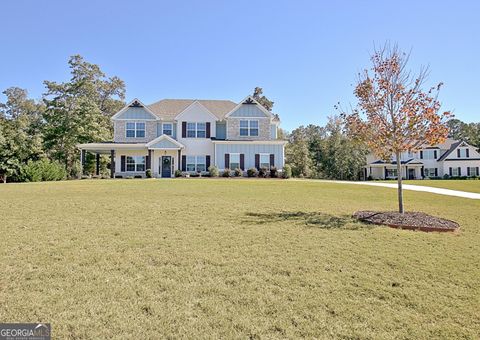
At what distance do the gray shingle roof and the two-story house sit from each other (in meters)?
0.21

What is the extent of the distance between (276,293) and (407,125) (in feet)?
27.1

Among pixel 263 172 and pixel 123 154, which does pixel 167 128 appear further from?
pixel 263 172

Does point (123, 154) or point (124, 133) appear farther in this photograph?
point (124, 133)

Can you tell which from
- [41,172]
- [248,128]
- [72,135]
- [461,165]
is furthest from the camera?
[461,165]

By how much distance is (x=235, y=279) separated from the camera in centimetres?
487

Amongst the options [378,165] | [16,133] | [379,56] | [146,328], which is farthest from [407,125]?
[378,165]

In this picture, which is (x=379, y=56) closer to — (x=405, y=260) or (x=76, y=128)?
(x=405, y=260)

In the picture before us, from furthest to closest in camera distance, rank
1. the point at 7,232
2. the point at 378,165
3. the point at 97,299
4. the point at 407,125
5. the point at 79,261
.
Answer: the point at 378,165
the point at 407,125
the point at 7,232
the point at 79,261
the point at 97,299

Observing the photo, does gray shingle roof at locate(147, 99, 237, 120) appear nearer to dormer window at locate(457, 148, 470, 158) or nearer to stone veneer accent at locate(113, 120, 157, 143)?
stone veneer accent at locate(113, 120, 157, 143)

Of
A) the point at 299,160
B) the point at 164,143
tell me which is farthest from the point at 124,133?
the point at 299,160

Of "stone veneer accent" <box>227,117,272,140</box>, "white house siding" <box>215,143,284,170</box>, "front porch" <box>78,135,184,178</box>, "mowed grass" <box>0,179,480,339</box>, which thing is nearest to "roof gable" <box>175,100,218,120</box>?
"stone veneer accent" <box>227,117,272,140</box>

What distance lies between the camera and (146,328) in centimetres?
354

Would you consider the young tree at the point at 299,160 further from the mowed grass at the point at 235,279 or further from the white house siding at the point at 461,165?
the mowed grass at the point at 235,279

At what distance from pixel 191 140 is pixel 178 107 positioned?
536 centimetres
